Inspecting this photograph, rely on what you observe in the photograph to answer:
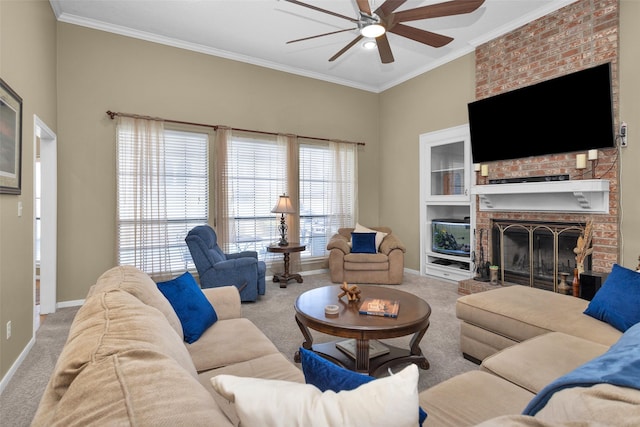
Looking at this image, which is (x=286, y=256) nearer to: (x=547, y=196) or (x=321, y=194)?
(x=321, y=194)

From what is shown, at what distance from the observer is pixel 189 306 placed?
2.00 m

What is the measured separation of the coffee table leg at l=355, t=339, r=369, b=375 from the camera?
2.20 meters

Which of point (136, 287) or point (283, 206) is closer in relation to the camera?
point (136, 287)

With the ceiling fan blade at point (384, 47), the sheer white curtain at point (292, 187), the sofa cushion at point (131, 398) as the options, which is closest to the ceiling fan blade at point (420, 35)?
the ceiling fan blade at point (384, 47)

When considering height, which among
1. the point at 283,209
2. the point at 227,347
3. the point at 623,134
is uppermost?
the point at 623,134

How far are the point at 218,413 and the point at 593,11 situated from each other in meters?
4.96

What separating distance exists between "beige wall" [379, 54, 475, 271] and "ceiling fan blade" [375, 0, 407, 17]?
2828 millimetres

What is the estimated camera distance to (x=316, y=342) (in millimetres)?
2961

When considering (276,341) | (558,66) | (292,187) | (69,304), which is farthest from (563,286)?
(69,304)

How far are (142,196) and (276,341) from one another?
273cm

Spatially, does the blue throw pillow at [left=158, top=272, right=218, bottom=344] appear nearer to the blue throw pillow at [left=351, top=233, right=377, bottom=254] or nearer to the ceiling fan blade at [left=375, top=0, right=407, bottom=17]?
the ceiling fan blade at [left=375, top=0, right=407, bottom=17]

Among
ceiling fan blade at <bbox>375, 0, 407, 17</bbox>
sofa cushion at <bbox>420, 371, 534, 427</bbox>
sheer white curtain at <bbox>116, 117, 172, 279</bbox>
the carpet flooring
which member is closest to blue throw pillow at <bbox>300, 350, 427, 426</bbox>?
sofa cushion at <bbox>420, 371, 534, 427</bbox>

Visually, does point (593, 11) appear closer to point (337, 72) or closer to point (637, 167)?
point (637, 167)

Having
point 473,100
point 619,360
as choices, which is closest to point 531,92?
point 473,100
